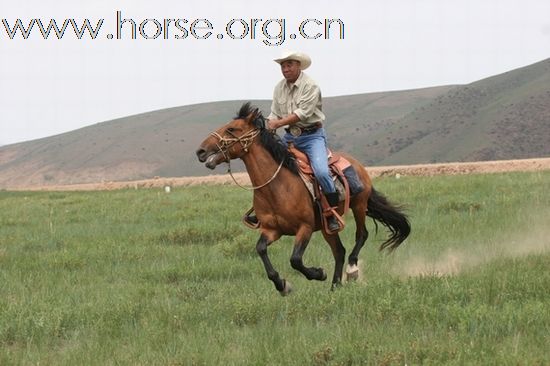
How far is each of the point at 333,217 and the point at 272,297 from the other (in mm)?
1589

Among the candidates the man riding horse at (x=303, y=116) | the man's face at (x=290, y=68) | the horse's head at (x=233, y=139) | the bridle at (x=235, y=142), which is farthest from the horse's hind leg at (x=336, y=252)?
the man's face at (x=290, y=68)

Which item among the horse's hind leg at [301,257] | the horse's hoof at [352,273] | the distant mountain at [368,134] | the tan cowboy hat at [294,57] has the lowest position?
the distant mountain at [368,134]

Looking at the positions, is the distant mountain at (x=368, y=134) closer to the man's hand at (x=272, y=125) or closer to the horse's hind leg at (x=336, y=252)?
the horse's hind leg at (x=336, y=252)

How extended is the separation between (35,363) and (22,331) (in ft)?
3.89

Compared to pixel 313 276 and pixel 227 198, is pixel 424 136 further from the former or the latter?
pixel 313 276

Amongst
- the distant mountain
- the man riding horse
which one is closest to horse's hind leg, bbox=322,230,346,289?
the man riding horse

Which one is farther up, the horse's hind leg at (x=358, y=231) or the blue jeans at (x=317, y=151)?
the blue jeans at (x=317, y=151)

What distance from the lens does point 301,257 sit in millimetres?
8289

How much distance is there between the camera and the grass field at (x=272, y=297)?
5.78 metres

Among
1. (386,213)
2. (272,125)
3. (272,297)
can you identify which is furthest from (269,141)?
(386,213)

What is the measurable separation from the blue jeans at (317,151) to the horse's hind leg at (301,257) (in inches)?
31.6

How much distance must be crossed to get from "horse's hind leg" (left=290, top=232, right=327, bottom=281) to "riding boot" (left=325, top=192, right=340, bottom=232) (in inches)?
26.5

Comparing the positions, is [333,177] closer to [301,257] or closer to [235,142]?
[301,257]

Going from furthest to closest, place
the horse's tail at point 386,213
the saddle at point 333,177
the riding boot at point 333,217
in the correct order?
the horse's tail at point 386,213
the riding boot at point 333,217
the saddle at point 333,177
